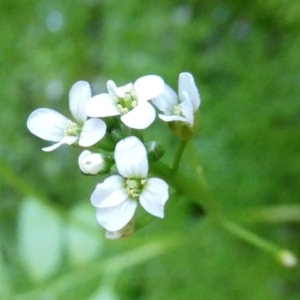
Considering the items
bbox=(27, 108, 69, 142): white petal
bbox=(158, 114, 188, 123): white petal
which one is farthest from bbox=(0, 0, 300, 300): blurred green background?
bbox=(158, 114, 188, 123): white petal

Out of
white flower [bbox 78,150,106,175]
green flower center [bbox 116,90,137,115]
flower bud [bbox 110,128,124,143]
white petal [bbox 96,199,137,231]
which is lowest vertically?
white petal [bbox 96,199,137,231]

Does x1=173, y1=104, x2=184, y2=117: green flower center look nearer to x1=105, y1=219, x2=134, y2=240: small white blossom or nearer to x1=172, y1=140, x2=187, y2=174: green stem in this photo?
x1=172, y1=140, x2=187, y2=174: green stem

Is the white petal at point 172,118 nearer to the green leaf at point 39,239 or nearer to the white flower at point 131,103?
the white flower at point 131,103

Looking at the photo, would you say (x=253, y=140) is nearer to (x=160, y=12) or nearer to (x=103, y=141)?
(x=160, y=12)

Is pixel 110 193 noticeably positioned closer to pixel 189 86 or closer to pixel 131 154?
pixel 131 154

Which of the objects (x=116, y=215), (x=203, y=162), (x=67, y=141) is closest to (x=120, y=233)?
(x=116, y=215)

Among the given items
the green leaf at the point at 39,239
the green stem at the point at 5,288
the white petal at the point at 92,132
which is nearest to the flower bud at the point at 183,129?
the white petal at the point at 92,132

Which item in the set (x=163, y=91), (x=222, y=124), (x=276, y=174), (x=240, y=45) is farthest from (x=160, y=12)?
(x=163, y=91)

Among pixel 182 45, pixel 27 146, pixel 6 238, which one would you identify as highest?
pixel 182 45
